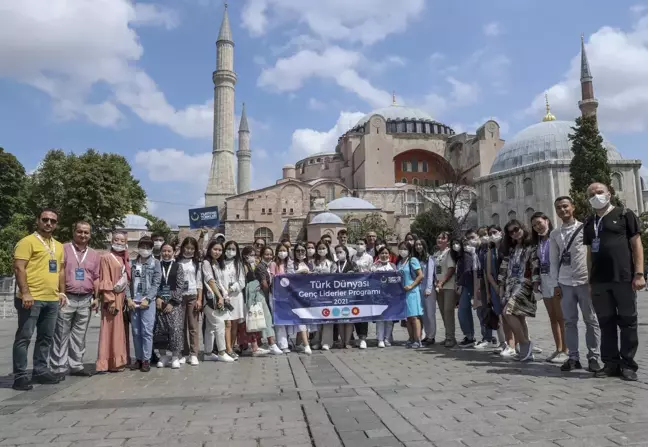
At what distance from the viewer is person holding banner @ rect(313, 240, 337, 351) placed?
8.18m

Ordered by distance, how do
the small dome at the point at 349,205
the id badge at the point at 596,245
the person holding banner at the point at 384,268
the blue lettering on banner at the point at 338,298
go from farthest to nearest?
the small dome at the point at 349,205, the person holding banner at the point at 384,268, the blue lettering on banner at the point at 338,298, the id badge at the point at 596,245

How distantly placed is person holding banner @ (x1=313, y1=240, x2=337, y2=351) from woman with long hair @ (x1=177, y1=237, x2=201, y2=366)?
2089 mm

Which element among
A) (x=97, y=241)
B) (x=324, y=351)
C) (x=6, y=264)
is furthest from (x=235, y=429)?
(x=6, y=264)

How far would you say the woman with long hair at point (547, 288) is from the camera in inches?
244

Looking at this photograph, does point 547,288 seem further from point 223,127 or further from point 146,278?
point 223,127

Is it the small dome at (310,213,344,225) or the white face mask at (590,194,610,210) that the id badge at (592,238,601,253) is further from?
the small dome at (310,213,344,225)

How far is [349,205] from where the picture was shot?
158 feet

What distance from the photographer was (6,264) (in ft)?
119

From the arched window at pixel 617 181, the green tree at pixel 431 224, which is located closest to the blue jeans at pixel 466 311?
the green tree at pixel 431 224

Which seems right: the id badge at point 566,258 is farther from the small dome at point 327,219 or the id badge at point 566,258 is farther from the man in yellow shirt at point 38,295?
the small dome at point 327,219

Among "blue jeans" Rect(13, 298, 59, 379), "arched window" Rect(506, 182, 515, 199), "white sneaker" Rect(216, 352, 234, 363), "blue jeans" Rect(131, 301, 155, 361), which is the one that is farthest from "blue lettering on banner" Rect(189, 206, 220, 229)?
"blue jeans" Rect(13, 298, 59, 379)

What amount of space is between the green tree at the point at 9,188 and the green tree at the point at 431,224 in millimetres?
35315

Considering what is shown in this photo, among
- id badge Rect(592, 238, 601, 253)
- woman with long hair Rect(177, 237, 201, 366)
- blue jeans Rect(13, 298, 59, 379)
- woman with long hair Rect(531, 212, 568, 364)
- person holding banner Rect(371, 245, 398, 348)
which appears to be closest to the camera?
id badge Rect(592, 238, 601, 253)

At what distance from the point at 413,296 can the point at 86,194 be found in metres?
28.4
